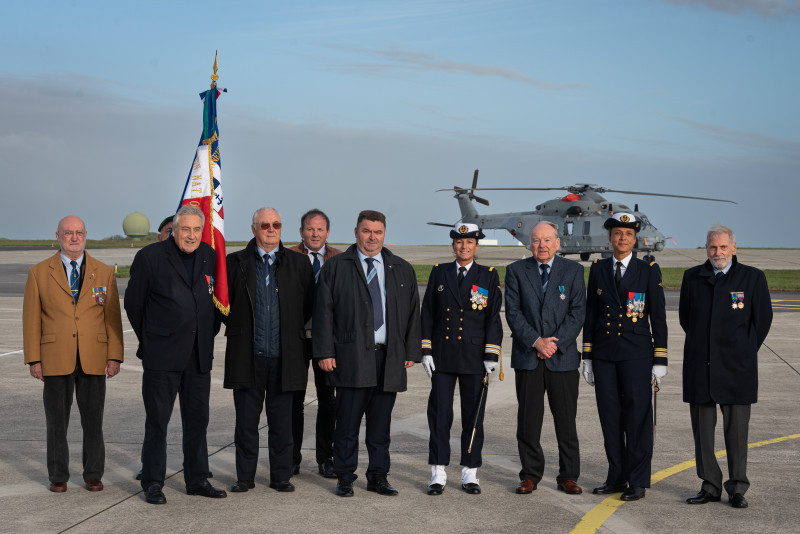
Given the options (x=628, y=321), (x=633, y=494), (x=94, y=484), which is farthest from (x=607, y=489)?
(x=94, y=484)

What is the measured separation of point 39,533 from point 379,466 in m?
2.33

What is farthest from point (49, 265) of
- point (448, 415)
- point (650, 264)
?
point (650, 264)

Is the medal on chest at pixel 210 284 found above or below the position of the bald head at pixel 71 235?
below

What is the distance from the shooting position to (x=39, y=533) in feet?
16.4

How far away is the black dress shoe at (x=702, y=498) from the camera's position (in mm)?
5793

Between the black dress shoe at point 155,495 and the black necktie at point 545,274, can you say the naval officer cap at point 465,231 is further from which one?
the black dress shoe at point 155,495

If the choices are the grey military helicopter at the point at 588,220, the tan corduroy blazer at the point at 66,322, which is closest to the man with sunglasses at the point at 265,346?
the tan corduroy blazer at the point at 66,322

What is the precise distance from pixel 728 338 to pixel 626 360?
73 cm

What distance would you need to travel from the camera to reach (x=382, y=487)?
6051 mm

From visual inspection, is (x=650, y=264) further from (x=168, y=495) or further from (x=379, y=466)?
(x=168, y=495)

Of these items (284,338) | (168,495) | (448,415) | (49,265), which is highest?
(49,265)

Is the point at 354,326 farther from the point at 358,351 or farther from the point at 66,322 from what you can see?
the point at 66,322

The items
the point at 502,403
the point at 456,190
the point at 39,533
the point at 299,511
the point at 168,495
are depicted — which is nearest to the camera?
the point at 39,533

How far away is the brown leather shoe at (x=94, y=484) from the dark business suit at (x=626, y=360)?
3712 millimetres
